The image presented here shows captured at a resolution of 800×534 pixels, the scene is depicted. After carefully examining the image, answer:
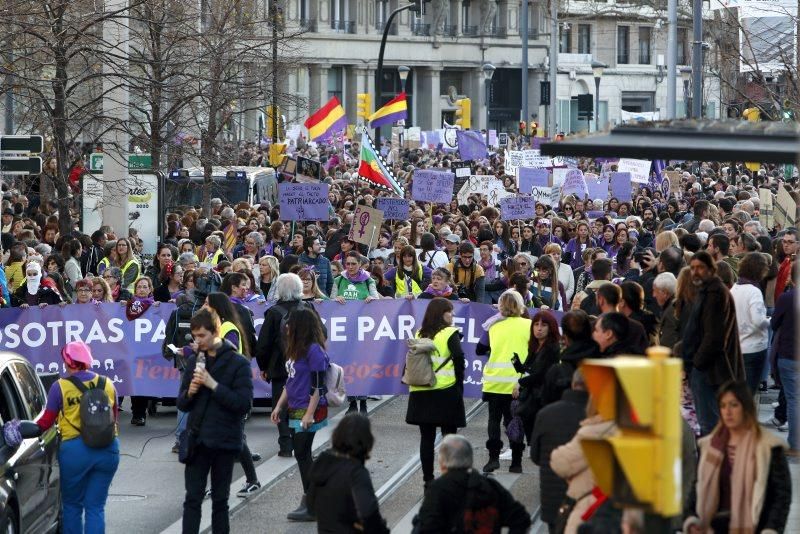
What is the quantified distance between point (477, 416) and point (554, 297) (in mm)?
1873

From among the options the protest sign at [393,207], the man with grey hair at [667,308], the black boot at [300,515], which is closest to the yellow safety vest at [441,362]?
the black boot at [300,515]

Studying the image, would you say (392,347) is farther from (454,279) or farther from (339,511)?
(339,511)

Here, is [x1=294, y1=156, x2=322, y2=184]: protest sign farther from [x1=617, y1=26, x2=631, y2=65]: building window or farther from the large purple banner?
[x1=617, y1=26, x2=631, y2=65]: building window

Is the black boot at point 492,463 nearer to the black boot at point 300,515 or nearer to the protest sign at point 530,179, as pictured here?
the black boot at point 300,515

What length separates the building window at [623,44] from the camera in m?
107

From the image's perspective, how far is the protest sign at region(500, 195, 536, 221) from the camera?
77.2ft

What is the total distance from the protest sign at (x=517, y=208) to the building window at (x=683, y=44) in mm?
58660

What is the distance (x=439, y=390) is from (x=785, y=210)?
13.8 m

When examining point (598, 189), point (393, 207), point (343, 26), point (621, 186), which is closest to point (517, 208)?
point (393, 207)

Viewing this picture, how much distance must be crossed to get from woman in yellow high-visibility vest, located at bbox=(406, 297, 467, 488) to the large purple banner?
332cm

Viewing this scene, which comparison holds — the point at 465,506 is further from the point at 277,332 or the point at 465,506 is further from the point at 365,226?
the point at 365,226

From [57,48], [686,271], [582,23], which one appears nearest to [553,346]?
[686,271]

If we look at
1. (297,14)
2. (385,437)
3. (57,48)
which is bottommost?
(385,437)

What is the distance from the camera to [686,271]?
440 inches
